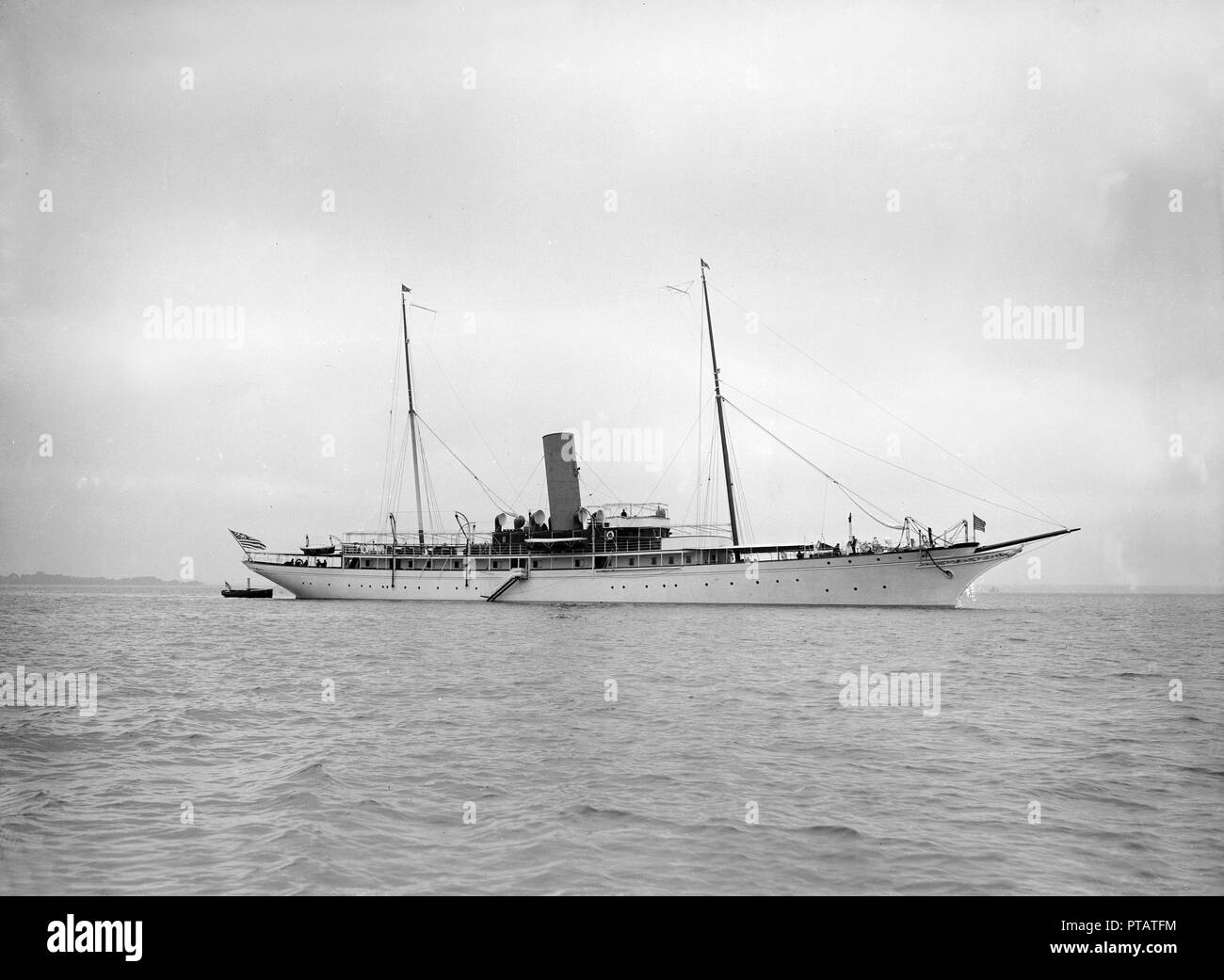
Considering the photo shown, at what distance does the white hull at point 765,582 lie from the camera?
5047 centimetres

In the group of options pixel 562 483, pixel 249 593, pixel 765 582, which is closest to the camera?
pixel 765 582

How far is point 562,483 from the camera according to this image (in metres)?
63.9

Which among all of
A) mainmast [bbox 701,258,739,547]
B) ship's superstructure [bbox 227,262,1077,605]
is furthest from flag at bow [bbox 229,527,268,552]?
mainmast [bbox 701,258,739,547]

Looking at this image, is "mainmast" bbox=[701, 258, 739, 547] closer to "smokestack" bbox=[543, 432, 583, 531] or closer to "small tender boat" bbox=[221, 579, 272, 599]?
"smokestack" bbox=[543, 432, 583, 531]

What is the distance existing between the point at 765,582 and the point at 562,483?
65.6 feet

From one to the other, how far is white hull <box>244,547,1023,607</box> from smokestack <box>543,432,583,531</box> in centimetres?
493

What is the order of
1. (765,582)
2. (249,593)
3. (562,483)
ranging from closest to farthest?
(765,582) < (562,483) < (249,593)

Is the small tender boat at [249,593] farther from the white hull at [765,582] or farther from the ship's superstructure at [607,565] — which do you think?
the white hull at [765,582]

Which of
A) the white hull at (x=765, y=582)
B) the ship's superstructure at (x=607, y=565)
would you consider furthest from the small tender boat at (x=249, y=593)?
the white hull at (x=765, y=582)

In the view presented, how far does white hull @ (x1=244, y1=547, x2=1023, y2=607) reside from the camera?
50.5 m

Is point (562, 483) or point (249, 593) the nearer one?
point (562, 483)

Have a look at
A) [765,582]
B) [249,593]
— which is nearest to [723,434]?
[765,582]

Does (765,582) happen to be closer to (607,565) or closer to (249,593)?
(607,565)
